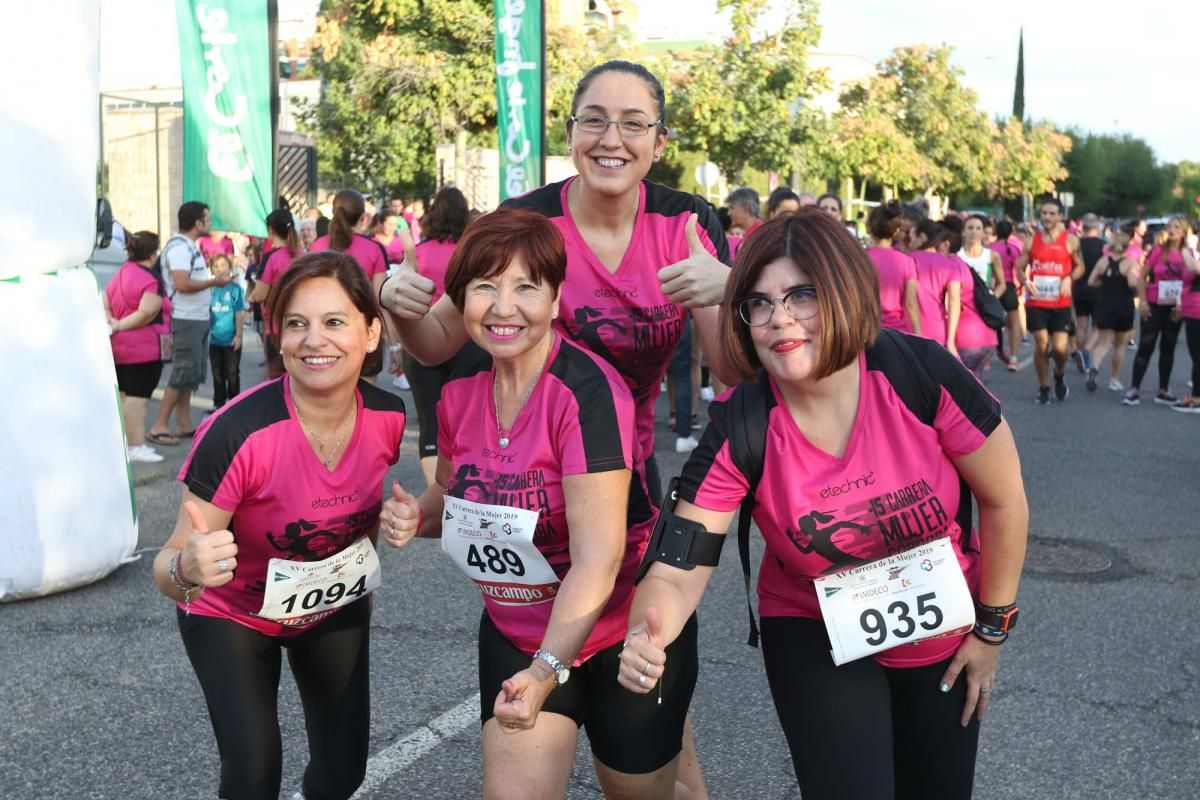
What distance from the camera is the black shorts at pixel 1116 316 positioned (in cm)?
1406

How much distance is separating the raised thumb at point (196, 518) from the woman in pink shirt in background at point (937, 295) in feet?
20.8

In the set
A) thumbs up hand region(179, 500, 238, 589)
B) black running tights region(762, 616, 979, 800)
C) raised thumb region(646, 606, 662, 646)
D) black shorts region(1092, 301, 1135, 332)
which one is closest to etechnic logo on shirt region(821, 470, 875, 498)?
black running tights region(762, 616, 979, 800)

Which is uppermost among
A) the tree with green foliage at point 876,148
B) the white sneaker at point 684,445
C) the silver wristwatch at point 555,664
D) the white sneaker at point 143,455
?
the tree with green foliage at point 876,148

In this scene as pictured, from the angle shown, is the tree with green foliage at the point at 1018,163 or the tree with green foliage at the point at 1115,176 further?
the tree with green foliage at the point at 1115,176

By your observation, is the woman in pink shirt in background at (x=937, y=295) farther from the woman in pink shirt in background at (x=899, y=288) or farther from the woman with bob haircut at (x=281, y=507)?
the woman with bob haircut at (x=281, y=507)

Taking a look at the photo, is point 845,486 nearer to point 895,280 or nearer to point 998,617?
point 998,617

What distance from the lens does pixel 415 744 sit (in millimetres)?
4301

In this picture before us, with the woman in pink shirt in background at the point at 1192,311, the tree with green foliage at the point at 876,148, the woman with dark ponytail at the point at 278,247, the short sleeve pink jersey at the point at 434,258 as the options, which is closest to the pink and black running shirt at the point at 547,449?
the short sleeve pink jersey at the point at 434,258

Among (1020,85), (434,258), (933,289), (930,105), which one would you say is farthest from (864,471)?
(1020,85)

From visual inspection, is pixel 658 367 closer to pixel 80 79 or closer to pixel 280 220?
pixel 80 79

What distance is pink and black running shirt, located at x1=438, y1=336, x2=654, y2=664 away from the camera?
2.77m

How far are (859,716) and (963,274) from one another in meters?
6.70

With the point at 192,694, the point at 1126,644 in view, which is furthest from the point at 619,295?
the point at 1126,644

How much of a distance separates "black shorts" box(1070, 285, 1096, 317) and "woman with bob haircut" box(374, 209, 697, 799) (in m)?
15.3
